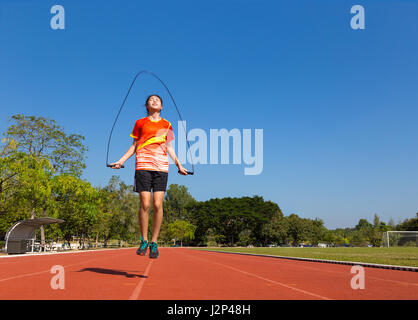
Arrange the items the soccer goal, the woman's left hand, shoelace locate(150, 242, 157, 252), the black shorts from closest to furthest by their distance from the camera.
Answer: the black shorts → the woman's left hand → shoelace locate(150, 242, 157, 252) → the soccer goal

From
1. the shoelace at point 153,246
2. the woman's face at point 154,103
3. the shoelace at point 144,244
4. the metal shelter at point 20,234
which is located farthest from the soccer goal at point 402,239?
the woman's face at point 154,103

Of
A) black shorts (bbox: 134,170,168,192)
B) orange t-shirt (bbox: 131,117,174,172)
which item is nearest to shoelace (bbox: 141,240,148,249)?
black shorts (bbox: 134,170,168,192)

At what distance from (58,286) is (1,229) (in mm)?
46789

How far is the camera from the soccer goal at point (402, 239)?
211 ft

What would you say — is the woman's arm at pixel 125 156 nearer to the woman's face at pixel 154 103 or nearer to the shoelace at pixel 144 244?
the woman's face at pixel 154 103

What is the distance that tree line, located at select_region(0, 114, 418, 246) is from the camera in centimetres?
3095

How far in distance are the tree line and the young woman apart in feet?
89.0

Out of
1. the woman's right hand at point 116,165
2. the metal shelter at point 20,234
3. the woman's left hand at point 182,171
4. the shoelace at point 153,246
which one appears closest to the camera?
the woman's right hand at point 116,165

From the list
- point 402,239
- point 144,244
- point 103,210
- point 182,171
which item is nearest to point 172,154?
point 182,171

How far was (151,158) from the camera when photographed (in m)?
5.77

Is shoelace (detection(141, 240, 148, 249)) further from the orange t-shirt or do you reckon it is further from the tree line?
the tree line

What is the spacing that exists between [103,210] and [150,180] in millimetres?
59073

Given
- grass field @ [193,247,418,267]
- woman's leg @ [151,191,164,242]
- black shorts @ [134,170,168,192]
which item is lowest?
grass field @ [193,247,418,267]
